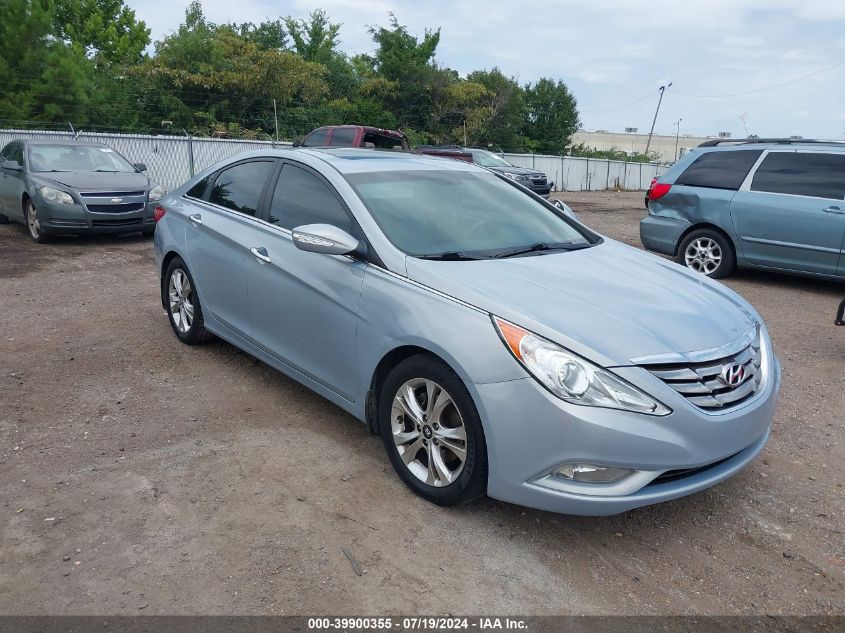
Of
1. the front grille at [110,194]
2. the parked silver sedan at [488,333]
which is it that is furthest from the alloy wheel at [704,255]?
the front grille at [110,194]

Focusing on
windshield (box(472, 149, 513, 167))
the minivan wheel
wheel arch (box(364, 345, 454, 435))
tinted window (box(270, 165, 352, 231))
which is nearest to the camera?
Result: wheel arch (box(364, 345, 454, 435))

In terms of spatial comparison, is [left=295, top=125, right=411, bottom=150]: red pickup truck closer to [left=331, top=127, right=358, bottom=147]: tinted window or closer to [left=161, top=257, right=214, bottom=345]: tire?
[left=331, top=127, right=358, bottom=147]: tinted window

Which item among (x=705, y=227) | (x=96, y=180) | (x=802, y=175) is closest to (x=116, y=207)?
(x=96, y=180)

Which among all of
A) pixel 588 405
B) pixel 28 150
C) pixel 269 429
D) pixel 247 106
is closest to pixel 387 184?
pixel 269 429

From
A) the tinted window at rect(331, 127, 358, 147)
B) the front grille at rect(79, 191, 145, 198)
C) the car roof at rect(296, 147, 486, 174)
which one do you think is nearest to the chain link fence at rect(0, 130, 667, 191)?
the tinted window at rect(331, 127, 358, 147)

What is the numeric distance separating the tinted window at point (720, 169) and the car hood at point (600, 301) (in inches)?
214

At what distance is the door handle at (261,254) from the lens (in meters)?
4.32

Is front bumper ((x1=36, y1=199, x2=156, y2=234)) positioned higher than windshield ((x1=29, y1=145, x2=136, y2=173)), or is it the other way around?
windshield ((x1=29, y1=145, x2=136, y2=173))

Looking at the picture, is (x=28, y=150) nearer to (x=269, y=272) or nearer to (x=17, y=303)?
(x=17, y=303)

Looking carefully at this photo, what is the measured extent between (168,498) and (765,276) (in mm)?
8432

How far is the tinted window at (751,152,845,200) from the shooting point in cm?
805

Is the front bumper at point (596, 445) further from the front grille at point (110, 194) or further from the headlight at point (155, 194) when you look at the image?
the headlight at point (155, 194)

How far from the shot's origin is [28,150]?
10.8 metres

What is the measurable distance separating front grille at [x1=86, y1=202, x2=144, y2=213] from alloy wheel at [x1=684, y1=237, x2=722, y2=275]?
7.79 metres
